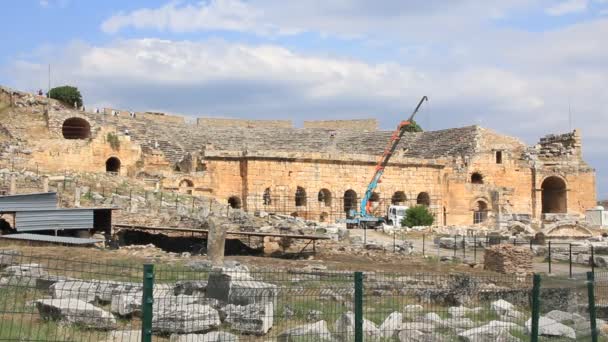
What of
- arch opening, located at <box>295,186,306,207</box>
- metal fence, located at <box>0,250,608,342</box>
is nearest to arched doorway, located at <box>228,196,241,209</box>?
arch opening, located at <box>295,186,306,207</box>

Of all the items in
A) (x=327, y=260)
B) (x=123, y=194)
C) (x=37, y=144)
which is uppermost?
(x=37, y=144)

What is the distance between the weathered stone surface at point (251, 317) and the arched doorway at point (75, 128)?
111 feet

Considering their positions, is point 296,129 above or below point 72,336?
above

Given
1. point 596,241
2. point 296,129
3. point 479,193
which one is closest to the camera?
point 596,241

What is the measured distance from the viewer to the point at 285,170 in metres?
40.7

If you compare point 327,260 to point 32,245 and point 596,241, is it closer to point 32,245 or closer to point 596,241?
point 32,245

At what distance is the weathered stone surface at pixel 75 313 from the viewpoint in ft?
28.8

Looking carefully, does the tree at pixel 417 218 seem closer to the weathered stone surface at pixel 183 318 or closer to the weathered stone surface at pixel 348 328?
the weathered stone surface at pixel 348 328

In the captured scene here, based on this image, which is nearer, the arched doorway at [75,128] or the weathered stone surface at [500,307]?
the weathered stone surface at [500,307]

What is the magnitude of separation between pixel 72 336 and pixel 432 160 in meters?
38.8

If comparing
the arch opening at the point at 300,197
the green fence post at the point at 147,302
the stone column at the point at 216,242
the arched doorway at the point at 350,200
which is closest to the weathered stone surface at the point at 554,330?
the green fence post at the point at 147,302

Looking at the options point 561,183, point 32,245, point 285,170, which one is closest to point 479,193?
point 561,183

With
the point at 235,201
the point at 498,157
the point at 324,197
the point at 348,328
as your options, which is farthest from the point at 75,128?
the point at 348,328

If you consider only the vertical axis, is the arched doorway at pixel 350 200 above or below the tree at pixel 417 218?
above
